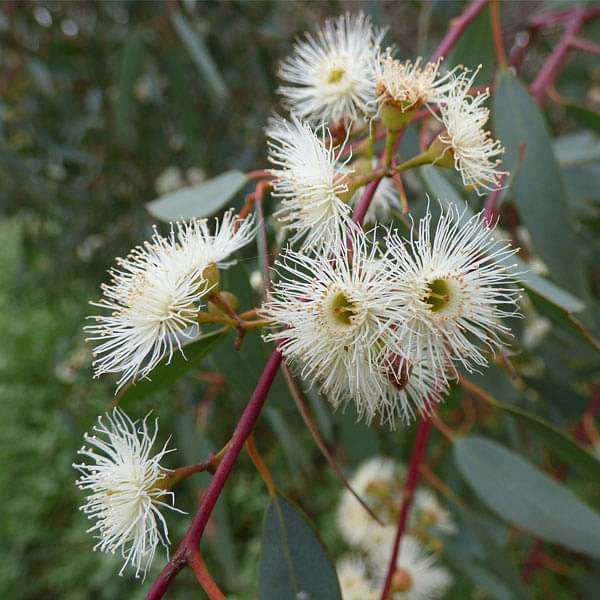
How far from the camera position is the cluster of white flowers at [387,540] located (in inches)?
50.8

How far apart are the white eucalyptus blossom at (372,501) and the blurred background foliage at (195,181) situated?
75 mm

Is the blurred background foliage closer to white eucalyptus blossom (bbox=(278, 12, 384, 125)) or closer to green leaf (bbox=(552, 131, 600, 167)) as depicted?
green leaf (bbox=(552, 131, 600, 167))

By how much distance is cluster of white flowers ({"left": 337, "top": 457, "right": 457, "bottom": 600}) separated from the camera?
129cm

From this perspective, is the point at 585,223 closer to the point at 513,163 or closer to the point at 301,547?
the point at 513,163

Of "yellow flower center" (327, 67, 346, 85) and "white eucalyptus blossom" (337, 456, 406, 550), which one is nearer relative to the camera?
"yellow flower center" (327, 67, 346, 85)

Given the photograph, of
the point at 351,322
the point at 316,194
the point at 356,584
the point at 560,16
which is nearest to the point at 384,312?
the point at 351,322

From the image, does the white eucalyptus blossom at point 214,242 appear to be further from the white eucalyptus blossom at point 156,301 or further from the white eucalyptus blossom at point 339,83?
the white eucalyptus blossom at point 339,83

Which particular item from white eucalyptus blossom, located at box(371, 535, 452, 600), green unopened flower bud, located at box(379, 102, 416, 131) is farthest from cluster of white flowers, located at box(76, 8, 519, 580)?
white eucalyptus blossom, located at box(371, 535, 452, 600)

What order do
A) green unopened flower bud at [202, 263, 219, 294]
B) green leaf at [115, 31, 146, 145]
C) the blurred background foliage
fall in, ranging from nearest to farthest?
green unopened flower bud at [202, 263, 219, 294], the blurred background foliage, green leaf at [115, 31, 146, 145]

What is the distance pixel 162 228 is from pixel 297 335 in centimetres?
96

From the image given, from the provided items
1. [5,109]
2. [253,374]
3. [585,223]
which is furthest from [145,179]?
[253,374]

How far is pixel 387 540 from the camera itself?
1.37 meters

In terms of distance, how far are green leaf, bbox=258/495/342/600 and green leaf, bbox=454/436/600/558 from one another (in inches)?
15.8

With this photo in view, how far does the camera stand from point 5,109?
5.96 feet
